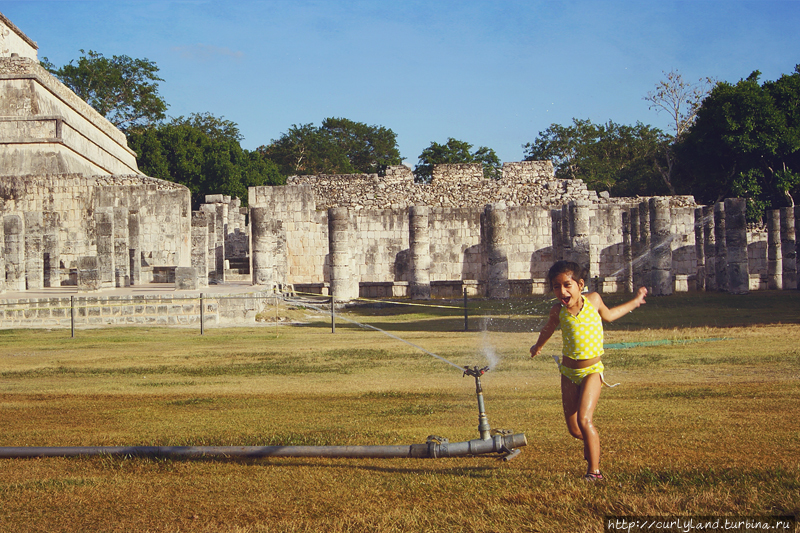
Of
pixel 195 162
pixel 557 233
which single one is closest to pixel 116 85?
pixel 195 162

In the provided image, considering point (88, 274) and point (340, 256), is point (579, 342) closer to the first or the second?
point (88, 274)

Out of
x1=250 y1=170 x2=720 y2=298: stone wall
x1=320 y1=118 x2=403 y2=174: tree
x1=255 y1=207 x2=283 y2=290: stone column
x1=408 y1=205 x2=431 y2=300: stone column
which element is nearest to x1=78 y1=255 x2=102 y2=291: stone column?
x1=255 y1=207 x2=283 y2=290: stone column

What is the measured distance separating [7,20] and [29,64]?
5347 mm

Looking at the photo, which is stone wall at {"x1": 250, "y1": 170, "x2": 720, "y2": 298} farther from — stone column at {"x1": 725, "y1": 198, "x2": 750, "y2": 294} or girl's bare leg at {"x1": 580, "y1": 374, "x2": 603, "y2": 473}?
girl's bare leg at {"x1": 580, "y1": 374, "x2": 603, "y2": 473}

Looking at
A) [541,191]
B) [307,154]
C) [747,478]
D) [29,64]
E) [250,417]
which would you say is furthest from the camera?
[307,154]

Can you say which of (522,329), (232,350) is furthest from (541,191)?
(232,350)

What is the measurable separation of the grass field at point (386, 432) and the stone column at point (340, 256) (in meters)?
10.3

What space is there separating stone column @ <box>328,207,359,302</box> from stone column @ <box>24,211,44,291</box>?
307 inches

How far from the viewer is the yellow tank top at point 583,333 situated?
421 centimetres

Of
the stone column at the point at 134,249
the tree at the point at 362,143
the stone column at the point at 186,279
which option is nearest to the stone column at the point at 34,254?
the stone column at the point at 134,249

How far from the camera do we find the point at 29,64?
27031mm

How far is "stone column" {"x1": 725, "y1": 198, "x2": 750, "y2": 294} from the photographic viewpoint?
75.8ft

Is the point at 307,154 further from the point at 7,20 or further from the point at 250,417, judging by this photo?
the point at 250,417

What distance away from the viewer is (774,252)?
2648 cm
